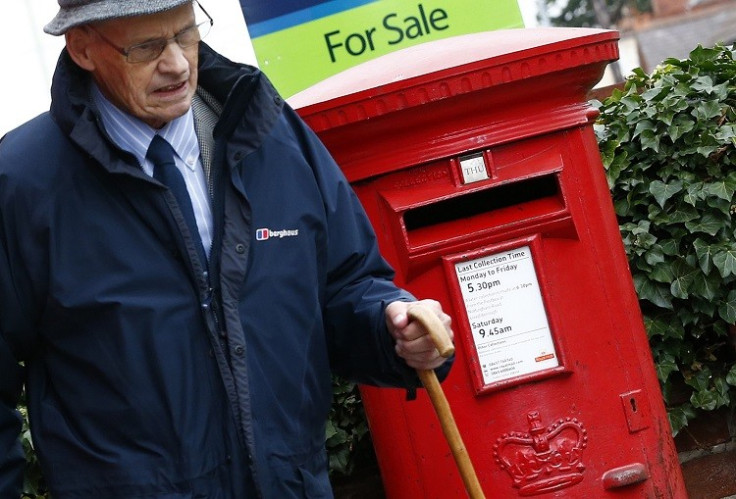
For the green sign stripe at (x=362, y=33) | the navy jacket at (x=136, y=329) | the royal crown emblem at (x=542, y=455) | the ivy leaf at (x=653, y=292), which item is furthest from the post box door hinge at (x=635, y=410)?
the green sign stripe at (x=362, y=33)

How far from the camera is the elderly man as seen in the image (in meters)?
2.00

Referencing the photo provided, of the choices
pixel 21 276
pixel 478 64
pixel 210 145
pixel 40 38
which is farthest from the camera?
pixel 40 38

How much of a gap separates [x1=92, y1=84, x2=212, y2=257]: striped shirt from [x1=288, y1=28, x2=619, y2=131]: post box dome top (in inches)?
26.5

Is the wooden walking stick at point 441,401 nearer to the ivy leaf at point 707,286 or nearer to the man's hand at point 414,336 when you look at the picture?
the man's hand at point 414,336

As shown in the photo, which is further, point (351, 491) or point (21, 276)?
point (351, 491)

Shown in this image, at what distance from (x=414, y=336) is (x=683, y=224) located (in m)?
1.82

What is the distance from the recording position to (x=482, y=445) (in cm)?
282

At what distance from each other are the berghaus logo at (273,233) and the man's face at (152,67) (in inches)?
10.4

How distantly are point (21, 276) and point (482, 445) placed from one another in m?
1.29

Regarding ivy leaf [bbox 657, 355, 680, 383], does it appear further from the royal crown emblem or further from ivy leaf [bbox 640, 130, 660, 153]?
the royal crown emblem

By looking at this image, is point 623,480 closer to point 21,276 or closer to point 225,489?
point 225,489

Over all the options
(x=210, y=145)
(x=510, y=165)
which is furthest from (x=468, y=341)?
(x=210, y=145)

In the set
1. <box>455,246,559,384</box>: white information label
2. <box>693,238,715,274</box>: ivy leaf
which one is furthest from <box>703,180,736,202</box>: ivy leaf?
<box>455,246,559,384</box>: white information label

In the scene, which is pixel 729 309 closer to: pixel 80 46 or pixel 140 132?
pixel 140 132
